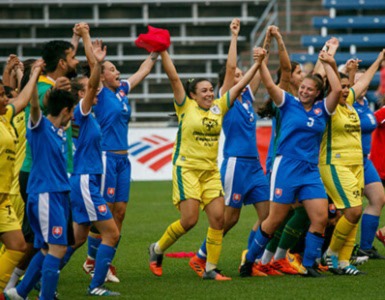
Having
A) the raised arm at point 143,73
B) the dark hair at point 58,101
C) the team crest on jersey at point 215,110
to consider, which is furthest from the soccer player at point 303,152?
the dark hair at point 58,101

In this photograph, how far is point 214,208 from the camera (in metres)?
9.55

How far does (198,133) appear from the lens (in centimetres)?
959

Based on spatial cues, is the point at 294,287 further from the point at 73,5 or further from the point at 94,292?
the point at 73,5

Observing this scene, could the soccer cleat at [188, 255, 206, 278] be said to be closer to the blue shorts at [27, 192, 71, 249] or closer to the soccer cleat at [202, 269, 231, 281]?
the soccer cleat at [202, 269, 231, 281]

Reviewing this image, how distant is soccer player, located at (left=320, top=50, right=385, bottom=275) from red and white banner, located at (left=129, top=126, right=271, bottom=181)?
38.6ft

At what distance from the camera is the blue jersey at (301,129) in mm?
9453

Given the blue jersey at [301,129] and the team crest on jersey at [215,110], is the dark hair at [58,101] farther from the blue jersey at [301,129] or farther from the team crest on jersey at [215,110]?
the blue jersey at [301,129]

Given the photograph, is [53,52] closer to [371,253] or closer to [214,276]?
[214,276]

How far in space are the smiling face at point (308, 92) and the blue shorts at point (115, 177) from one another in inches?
74.2

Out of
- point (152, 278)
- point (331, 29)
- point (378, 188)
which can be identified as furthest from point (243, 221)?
point (331, 29)

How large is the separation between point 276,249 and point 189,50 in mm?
19271

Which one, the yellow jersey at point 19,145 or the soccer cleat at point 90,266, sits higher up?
the yellow jersey at point 19,145

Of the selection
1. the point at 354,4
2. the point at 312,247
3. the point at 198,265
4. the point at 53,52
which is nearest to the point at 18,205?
the point at 53,52

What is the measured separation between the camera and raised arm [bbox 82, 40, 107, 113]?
26.9 ft
